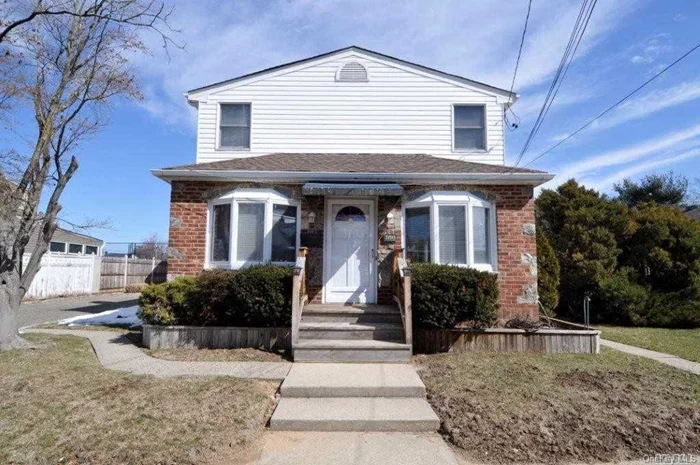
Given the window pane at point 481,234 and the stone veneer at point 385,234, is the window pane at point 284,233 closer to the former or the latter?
the stone veneer at point 385,234

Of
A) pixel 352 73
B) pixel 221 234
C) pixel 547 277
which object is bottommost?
pixel 547 277

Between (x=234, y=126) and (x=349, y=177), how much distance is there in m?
4.18

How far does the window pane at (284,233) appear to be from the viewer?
880cm

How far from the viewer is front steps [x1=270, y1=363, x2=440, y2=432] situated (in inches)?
168

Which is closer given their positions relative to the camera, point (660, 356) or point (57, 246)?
point (660, 356)

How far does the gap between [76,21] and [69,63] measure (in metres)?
0.79

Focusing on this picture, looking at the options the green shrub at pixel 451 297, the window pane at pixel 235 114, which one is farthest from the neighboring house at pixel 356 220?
the window pane at pixel 235 114

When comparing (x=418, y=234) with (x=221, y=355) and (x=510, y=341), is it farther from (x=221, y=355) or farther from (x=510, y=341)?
(x=221, y=355)

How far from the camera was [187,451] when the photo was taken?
361 cm

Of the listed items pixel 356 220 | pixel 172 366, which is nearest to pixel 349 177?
pixel 356 220

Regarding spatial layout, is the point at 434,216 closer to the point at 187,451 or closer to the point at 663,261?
the point at 187,451

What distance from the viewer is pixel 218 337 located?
725 cm

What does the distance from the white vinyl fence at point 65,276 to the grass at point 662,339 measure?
62.3ft

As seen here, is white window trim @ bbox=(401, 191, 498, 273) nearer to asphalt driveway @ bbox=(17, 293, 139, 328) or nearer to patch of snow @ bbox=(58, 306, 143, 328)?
patch of snow @ bbox=(58, 306, 143, 328)
